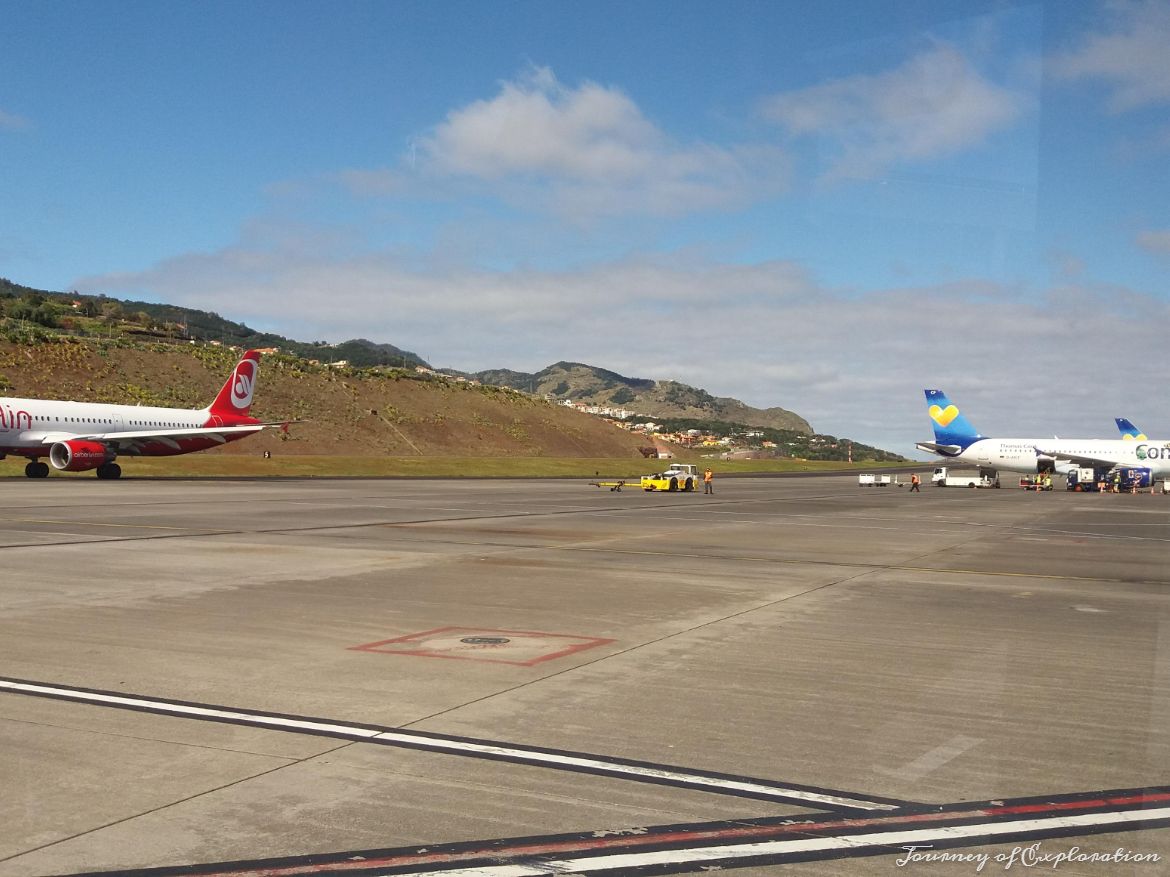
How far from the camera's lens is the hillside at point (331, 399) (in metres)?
103

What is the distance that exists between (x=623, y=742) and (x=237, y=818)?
8.97 feet

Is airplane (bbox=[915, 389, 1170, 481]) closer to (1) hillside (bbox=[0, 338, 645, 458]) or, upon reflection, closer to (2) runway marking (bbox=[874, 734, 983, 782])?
(1) hillside (bbox=[0, 338, 645, 458])

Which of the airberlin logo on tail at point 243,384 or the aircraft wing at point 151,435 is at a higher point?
the airberlin logo on tail at point 243,384

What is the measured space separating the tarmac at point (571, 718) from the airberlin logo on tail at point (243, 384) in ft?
154

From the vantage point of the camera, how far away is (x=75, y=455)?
50.0 meters

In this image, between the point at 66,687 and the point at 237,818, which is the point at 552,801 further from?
the point at 66,687

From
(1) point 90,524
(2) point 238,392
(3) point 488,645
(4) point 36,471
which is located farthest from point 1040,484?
(3) point 488,645

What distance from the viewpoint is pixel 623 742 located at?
7352mm

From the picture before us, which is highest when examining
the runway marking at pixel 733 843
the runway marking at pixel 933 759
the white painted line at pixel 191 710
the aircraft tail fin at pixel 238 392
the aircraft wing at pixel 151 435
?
the aircraft tail fin at pixel 238 392

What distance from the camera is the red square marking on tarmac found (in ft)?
34.4

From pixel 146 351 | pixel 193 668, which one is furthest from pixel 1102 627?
pixel 146 351

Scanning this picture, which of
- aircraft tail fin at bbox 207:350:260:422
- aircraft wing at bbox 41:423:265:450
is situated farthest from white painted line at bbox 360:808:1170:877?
aircraft tail fin at bbox 207:350:260:422

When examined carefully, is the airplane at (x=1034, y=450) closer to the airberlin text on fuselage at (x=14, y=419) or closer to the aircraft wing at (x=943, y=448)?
the aircraft wing at (x=943, y=448)

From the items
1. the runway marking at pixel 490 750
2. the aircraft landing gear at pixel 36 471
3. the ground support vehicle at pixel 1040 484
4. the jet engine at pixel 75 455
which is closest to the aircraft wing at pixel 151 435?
the jet engine at pixel 75 455
